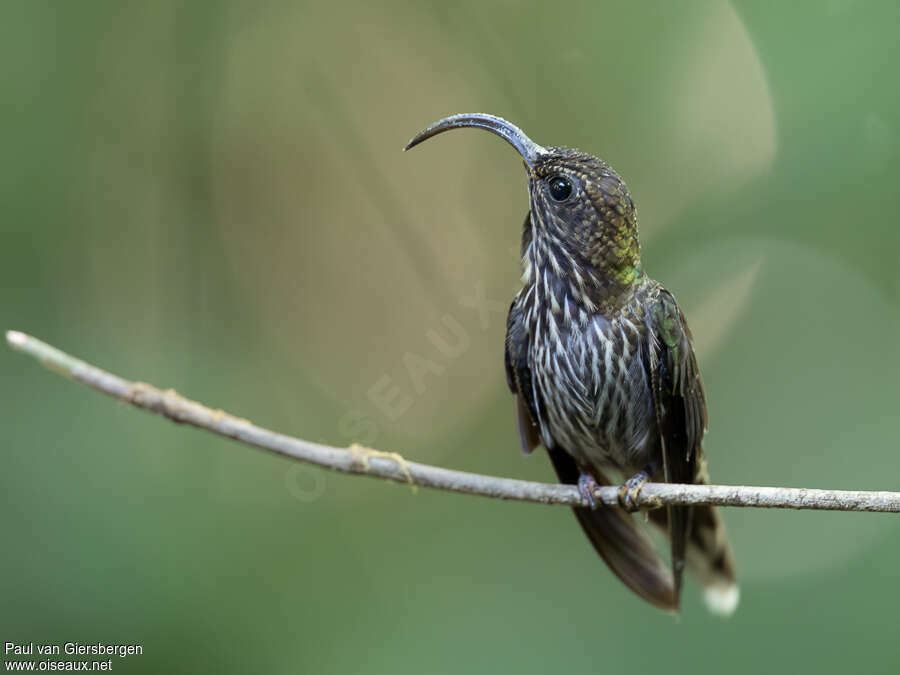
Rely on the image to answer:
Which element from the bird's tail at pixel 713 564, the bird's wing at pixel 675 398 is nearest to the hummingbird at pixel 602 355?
the bird's wing at pixel 675 398

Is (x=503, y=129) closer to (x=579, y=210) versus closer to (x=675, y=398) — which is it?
(x=579, y=210)

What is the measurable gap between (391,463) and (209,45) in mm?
3668

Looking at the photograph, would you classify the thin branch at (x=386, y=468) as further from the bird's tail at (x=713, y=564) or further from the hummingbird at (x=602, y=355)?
the bird's tail at (x=713, y=564)

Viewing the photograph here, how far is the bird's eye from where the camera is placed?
2.68m

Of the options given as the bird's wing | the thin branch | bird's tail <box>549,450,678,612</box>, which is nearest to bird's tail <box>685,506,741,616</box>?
bird's tail <box>549,450,678,612</box>

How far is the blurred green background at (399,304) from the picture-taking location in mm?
4402

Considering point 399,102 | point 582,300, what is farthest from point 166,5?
point 582,300

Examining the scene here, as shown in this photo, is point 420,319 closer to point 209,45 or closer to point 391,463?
point 209,45

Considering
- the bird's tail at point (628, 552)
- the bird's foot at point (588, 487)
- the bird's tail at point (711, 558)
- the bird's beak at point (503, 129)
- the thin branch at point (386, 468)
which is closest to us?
the thin branch at point (386, 468)

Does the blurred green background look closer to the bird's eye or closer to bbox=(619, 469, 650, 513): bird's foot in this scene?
bbox=(619, 469, 650, 513): bird's foot

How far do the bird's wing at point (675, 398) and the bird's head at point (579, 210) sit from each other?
0.18 metres

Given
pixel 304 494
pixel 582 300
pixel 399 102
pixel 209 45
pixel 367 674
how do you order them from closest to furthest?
pixel 582 300, pixel 367 674, pixel 304 494, pixel 209 45, pixel 399 102

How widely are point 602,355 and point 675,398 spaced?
11.2 inches

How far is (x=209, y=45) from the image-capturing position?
5.14 meters
